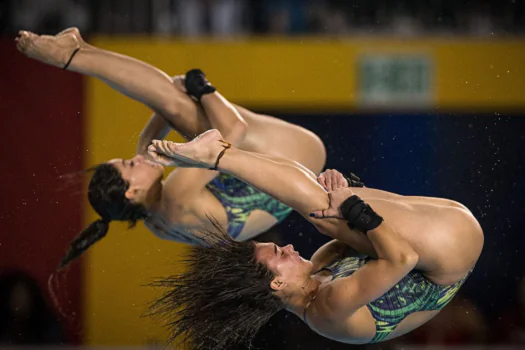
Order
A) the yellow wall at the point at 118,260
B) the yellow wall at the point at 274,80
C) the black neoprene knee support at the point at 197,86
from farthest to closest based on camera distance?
1. the yellow wall at the point at 274,80
2. the yellow wall at the point at 118,260
3. the black neoprene knee support at the point at 197,86

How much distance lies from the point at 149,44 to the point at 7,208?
1470 mm

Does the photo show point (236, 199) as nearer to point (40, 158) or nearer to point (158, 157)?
point (158, 157)

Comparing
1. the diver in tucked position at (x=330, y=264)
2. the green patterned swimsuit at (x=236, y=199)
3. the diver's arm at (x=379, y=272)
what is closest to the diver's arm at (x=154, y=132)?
the green patterned swimsuit at (x=236, y=199)

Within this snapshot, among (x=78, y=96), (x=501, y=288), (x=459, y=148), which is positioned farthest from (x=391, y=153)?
(x=78, y=96)

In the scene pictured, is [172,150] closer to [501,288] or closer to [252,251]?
[252,251]

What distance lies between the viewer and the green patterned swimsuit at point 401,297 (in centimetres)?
347

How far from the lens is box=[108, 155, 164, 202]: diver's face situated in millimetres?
4070

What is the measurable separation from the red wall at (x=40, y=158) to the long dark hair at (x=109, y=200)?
1880 millimetres

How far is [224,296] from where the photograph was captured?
3426 millimetres

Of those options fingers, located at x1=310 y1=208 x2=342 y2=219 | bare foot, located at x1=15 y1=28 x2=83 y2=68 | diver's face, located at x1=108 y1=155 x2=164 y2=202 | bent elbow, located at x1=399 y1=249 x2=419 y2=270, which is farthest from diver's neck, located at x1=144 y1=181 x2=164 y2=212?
bent elbow, located at x1=399 y1=249 x2=419 y2=270

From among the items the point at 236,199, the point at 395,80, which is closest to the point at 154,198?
the point at 236,199

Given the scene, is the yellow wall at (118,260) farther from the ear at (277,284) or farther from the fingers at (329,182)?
the fingers at (329,182)

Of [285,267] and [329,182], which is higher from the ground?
[329,182]

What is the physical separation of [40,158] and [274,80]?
1747mm
